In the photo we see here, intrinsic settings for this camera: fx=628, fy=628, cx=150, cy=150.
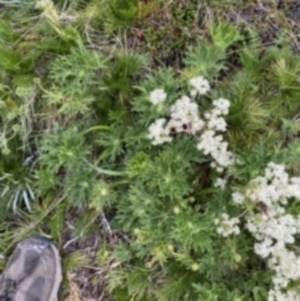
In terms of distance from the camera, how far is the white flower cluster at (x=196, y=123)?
211 centimetres

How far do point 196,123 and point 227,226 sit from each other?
0.37 metres

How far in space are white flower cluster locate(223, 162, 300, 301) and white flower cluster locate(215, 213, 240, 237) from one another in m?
0.02

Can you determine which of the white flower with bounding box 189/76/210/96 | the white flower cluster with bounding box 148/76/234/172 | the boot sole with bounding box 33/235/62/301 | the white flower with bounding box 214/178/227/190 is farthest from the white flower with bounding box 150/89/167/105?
the boot sole with bounding box 33/235/62/301

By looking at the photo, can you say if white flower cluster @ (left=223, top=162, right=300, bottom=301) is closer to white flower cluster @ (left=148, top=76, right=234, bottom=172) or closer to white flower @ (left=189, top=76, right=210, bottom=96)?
white flower cluster @ (left=148, top=76, right=234, bottom=172)

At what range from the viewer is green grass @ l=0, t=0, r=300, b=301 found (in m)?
2.28

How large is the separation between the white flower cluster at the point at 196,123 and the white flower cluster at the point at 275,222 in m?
0.17

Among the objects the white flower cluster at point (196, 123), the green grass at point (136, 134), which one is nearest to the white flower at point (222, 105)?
the white flower cluster at point (196, 123)

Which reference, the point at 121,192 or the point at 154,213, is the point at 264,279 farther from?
the point at 121,192

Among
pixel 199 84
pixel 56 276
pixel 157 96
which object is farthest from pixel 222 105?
pixel 56 276

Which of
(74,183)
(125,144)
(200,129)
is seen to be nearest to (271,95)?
(200,129)

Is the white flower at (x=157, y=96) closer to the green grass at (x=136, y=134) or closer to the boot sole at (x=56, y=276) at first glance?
the green grass at (x=136, y=134)

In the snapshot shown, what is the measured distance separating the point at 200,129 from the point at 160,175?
9.1 inches

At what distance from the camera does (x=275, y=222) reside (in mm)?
2102

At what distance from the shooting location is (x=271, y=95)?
238 cm
